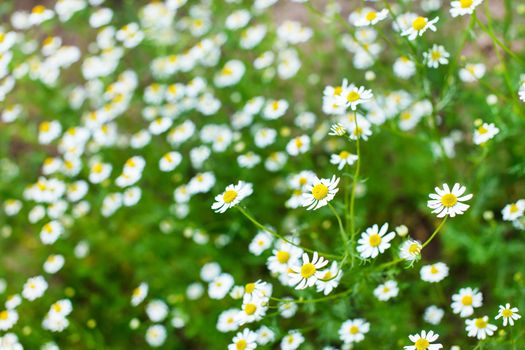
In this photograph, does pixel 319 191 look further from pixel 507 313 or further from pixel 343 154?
pixel 507 313

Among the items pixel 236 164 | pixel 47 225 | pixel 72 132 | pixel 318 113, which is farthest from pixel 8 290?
pixel 318 113

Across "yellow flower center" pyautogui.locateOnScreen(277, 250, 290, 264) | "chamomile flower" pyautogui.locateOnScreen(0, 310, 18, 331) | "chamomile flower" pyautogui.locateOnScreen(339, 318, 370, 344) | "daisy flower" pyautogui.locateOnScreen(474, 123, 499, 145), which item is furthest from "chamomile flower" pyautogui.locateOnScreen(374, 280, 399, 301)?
"chamomile flower" pyautogui.locateOnScreen(0, 310, 18, 331)

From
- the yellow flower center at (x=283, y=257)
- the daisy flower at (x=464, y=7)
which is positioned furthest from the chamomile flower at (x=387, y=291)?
the daisy flower at (x=464, y=7)

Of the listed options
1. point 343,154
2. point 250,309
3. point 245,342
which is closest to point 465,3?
point 343,154

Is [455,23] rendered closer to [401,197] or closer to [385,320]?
[401,197]

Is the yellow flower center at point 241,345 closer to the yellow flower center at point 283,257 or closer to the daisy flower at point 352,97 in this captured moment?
the yellow flower center at point 283,257

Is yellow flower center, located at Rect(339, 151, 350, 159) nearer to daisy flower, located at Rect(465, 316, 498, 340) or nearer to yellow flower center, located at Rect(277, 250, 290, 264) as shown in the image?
yellow flower center, located at Rect(277, 250, 290, 264)
